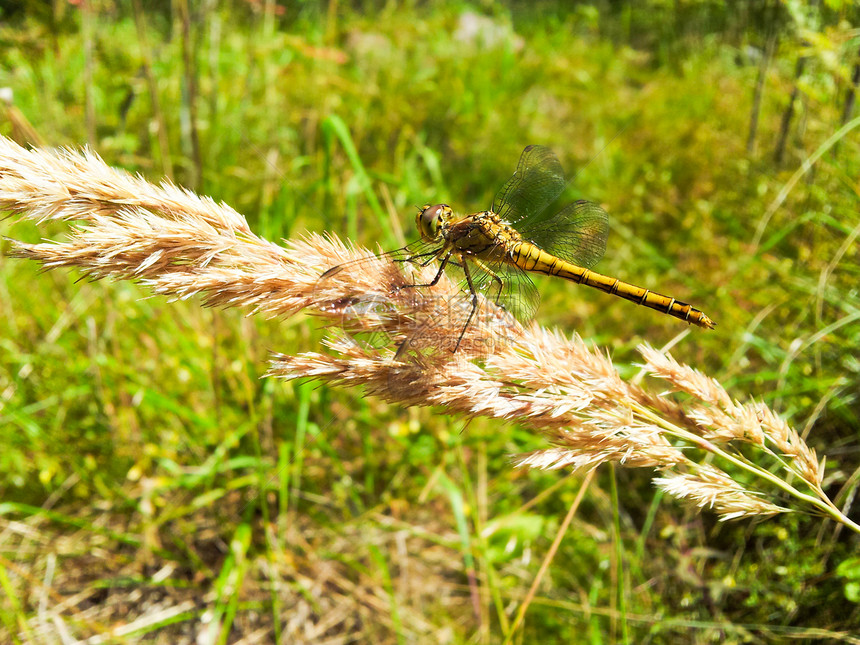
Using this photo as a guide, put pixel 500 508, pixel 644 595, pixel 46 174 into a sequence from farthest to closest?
pixel 500 508 → pixel 644 595 → pixel 46 174

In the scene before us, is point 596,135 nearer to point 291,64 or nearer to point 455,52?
point 455,52

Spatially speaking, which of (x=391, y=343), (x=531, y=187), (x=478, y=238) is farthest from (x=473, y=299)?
(x=531, y=187)

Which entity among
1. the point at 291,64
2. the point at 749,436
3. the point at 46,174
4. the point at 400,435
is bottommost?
the point at 400,435

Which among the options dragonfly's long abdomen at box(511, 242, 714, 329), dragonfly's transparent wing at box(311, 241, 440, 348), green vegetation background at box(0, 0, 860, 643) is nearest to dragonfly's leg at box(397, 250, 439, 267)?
dragonfly's transparent wing at box(311, 241, 440, 348)

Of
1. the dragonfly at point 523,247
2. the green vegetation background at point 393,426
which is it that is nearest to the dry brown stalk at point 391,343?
the dragonfly at point 523,247

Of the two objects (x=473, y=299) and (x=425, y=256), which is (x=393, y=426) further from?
(x=473, y=299)

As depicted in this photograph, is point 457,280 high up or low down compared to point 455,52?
down

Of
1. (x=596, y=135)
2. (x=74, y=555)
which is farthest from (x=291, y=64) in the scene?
(x=74, y=555)

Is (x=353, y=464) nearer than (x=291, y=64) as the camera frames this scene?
Yes
